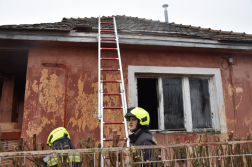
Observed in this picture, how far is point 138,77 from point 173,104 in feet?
3.23

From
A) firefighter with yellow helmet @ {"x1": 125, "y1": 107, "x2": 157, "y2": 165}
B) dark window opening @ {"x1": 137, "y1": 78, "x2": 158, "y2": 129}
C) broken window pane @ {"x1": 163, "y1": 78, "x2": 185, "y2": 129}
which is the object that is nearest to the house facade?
broken window pane @ {"x1": 163, "y1": 78, "x2": 185, "y2": 129}

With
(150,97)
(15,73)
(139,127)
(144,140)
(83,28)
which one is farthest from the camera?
(15,73)

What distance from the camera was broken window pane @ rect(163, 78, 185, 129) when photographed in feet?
14.6

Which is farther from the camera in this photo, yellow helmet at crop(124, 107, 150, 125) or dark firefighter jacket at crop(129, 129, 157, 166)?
yellow helmet at crop(124, 107, 150, 125)

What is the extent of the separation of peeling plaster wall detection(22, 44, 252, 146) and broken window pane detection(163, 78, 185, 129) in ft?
0.94

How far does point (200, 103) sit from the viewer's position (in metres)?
4.64

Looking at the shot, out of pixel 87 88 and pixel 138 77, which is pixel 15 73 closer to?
pixel 87 88

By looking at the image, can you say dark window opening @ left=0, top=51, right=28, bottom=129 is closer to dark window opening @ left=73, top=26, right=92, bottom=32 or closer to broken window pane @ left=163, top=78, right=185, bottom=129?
dark window opening @ left=73, top=26, right=92, bottom=32

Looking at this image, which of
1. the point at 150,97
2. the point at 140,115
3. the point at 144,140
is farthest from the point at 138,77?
the point at 144,140

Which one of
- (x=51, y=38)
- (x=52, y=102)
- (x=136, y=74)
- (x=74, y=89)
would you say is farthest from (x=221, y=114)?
(x=51, y=38)

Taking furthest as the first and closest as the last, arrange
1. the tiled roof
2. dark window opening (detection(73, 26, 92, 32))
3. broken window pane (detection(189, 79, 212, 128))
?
broken window pane (detection(189, 79, 212, 128)) → dark window opening (detection(73, 26, 92, 32)) → the tiled roof

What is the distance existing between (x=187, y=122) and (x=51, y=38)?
3266 millimetres

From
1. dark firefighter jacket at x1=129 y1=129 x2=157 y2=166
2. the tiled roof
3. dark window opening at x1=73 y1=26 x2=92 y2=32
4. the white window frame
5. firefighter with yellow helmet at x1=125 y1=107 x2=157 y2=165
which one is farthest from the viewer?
the white window frame

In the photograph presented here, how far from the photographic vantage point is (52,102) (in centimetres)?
394
